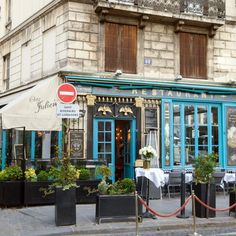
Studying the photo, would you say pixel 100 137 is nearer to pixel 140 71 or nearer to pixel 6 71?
pixel 140 71

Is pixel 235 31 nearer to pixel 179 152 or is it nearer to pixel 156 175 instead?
pixel 179 152

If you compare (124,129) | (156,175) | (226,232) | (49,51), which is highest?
(49,51)

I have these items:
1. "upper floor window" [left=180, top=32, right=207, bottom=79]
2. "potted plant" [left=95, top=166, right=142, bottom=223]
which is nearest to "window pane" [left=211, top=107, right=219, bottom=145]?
"upper floor window" [left=180, top=32, right=207, bottom=79]

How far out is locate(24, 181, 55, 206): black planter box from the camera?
11992 millimetres

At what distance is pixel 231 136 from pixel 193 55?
3.38m

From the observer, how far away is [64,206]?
9.27m

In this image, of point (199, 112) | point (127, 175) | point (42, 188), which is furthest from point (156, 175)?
point (199, 112)

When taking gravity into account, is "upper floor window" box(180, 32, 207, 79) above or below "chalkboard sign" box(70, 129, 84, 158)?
above

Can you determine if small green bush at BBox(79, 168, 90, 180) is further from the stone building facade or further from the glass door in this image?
the glass door

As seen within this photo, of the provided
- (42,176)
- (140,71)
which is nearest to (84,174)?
(42,176)

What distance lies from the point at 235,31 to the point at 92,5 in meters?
6.11

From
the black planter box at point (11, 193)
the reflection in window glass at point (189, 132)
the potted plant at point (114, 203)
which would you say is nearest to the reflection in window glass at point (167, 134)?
the reflection in window glass at point (189, 132)

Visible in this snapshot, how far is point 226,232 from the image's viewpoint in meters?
9.42

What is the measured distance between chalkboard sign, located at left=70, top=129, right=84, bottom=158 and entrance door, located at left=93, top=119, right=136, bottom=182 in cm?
51
